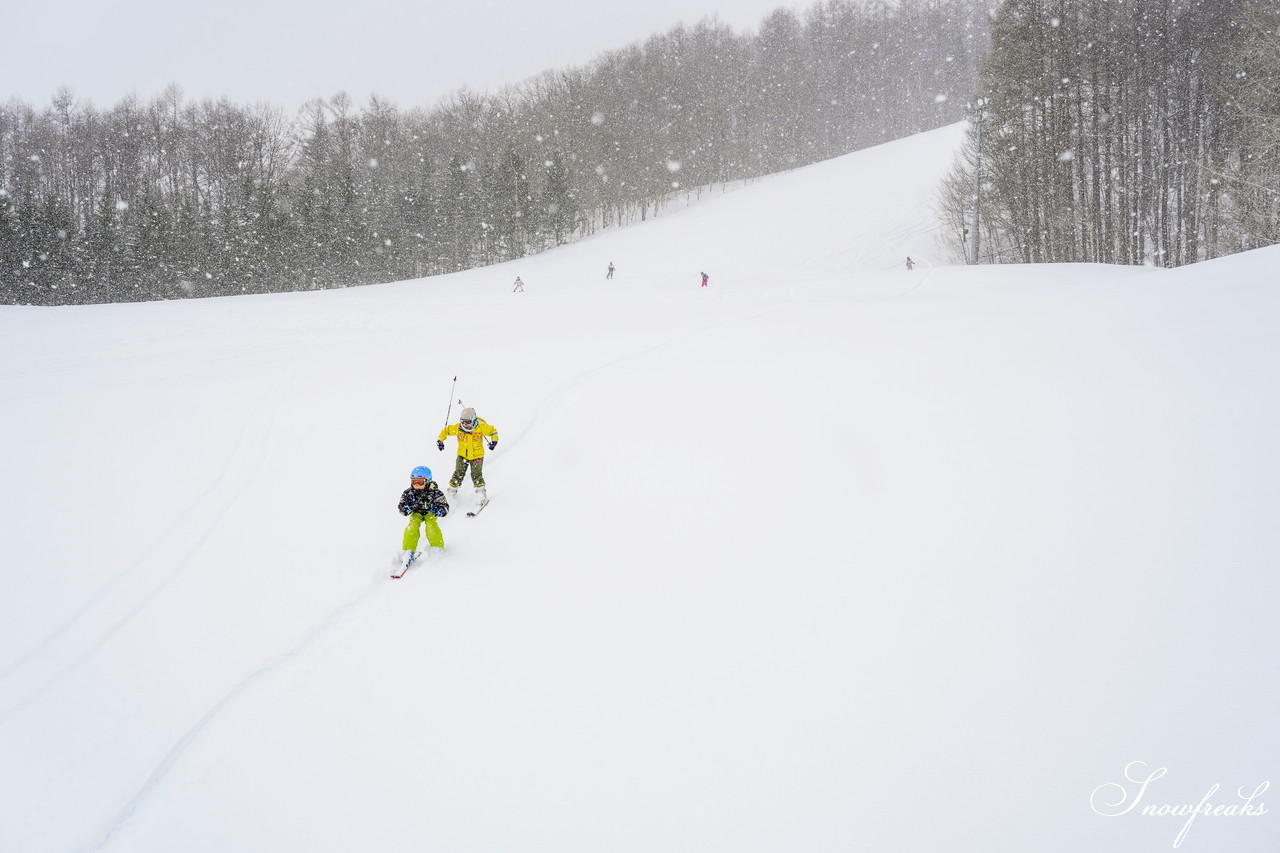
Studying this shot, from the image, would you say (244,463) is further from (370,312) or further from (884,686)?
(370,312)

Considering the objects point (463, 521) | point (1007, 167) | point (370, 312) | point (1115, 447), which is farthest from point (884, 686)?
point (1007, 167)

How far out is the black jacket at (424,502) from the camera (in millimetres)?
6535

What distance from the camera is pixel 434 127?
2621 inches

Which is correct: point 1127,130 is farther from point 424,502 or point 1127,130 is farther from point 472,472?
point 424,502

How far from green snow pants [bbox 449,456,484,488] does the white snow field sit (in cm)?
59

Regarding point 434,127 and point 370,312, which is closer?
point 370,312

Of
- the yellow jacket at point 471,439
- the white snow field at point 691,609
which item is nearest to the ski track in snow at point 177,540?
the white snow field at point 691,609

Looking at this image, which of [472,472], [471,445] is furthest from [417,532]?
[471,445]

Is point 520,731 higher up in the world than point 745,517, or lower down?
lower down

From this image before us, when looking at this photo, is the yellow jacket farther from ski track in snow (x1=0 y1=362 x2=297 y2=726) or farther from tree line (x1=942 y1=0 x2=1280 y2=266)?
tree line (x1=942 y1=0 x2=1280 y2=266)

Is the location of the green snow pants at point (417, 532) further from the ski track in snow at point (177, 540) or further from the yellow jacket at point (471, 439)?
the ski track in snow at point (177, 540)

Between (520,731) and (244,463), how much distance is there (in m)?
7.92

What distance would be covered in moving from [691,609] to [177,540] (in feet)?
21.9

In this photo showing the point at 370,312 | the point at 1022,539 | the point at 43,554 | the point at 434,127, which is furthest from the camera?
the point at 434,127
